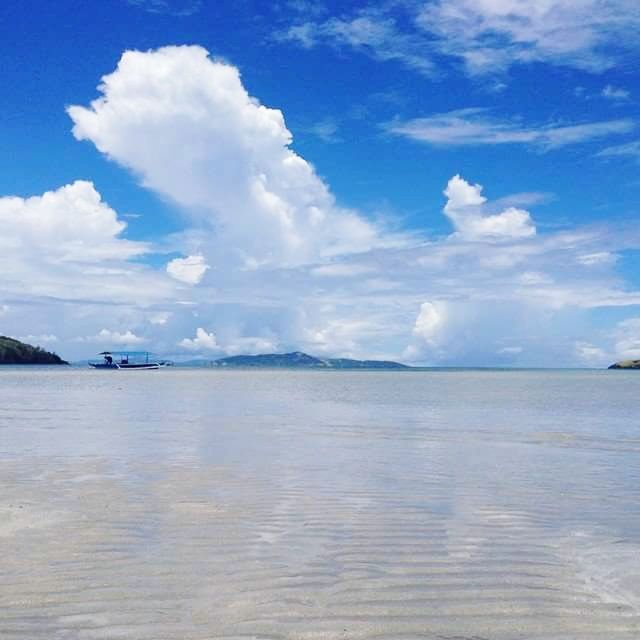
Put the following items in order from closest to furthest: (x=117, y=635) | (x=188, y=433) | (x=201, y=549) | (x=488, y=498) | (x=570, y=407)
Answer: (x=117, y=635), (x=201, y=549), (x=488, y=498), (x=188, y=433), (x=570, y=407)

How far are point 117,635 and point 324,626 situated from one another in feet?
7.49

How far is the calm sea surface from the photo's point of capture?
8.52 meters

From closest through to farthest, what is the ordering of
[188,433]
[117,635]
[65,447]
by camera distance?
[117,635], [65,447], [188,433]

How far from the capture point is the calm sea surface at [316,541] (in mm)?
8523

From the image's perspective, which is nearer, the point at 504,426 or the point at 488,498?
the point at 488,498

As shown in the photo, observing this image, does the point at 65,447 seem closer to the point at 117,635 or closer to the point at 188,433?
the point at 188,433

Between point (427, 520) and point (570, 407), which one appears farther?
point (570, 407)

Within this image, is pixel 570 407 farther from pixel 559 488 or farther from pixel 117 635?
pixel 117 635

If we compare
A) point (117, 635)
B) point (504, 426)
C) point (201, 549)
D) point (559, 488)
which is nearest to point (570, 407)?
point (504, 426)

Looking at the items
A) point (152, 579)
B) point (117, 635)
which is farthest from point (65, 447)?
point (117, 635)

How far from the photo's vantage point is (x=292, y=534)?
12820 millimetres

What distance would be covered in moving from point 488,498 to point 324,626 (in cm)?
919

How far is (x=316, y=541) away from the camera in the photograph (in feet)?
40.4

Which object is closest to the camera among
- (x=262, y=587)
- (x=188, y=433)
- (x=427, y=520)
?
(x=262, y=587)
